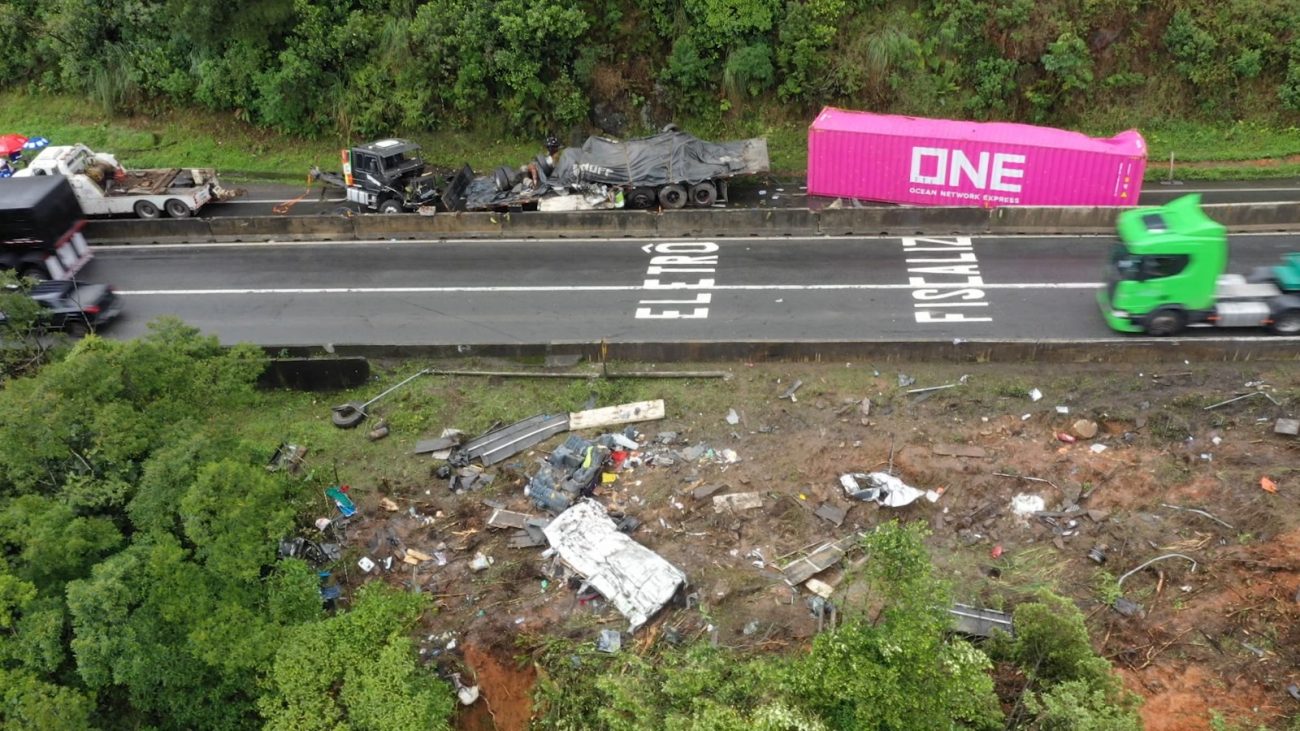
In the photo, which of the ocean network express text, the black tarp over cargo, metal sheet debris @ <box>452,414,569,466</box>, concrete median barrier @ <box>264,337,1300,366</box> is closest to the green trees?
metal sheet debris @ <box>452,414,569,466</box>

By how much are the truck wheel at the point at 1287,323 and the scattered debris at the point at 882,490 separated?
31.0 ft

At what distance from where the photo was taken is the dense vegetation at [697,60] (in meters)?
30.2

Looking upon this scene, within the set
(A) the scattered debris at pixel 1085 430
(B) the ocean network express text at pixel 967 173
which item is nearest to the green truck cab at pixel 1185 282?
(A) the scattered debris at pixel 1085 430

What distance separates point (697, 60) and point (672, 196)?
22.0 ft

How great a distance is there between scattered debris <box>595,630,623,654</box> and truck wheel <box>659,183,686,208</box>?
16.5 meters

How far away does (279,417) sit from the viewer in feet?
70.0

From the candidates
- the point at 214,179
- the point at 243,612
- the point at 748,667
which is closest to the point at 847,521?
the point at 748,667

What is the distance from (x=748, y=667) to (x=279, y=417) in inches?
539

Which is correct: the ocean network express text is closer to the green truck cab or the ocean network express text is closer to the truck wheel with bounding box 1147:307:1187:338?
the green truck cab

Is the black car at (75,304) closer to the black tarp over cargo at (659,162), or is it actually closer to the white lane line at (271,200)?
the white lane line at (271,200)

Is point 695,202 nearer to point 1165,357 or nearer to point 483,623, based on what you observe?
point 1165,357

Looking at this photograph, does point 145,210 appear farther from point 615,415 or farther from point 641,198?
point 615,415

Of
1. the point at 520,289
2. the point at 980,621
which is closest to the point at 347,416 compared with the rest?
the point at 520,289

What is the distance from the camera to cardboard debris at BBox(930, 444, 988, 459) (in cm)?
1808
